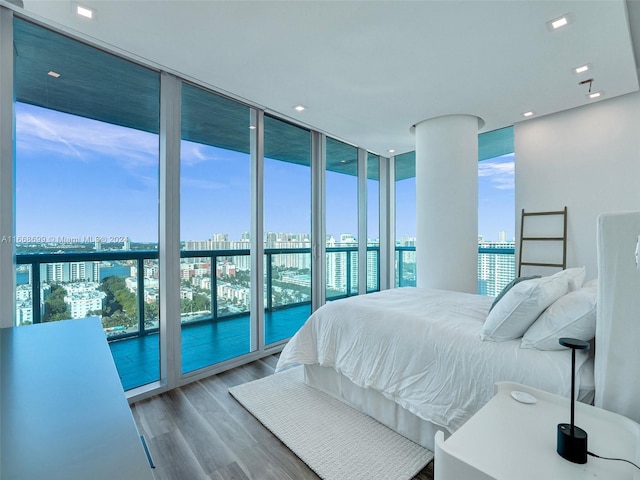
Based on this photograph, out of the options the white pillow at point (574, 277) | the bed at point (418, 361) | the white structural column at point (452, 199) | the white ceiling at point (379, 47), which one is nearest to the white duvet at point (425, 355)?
the bed at point (418, 361)

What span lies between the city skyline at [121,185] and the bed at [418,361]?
1552 millimetres

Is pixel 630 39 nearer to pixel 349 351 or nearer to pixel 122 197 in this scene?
pixel 349 351

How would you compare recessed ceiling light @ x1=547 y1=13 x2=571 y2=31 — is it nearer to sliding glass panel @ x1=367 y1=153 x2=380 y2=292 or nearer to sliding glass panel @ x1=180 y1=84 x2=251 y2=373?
sliding glass panel @ x1=180 y1=84 x2=251 y2=373

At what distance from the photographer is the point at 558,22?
2.04 m

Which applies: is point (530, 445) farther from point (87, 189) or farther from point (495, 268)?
point (495, 268)

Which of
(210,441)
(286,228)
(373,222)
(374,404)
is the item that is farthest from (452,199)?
(210,441)

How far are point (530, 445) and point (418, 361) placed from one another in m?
0.85

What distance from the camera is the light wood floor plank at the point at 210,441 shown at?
168 cm

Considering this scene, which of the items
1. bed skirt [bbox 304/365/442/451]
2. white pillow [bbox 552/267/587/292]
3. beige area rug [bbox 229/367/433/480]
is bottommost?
beige area rug [bbox 229/367/433/480]

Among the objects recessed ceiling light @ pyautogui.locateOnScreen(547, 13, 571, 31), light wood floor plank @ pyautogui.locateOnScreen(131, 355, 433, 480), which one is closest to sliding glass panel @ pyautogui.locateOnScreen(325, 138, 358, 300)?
light wood floor plank @ pyautogui.locateOnScreen(131, 355, 433, 480)

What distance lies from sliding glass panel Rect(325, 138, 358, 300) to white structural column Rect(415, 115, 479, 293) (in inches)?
49.6

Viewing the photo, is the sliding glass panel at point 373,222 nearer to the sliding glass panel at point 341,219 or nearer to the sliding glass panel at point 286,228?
the sliding glass panel at point 341,219

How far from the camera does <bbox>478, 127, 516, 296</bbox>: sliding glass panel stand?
4.10 m

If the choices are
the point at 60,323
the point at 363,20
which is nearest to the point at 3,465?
the point at 60,323
